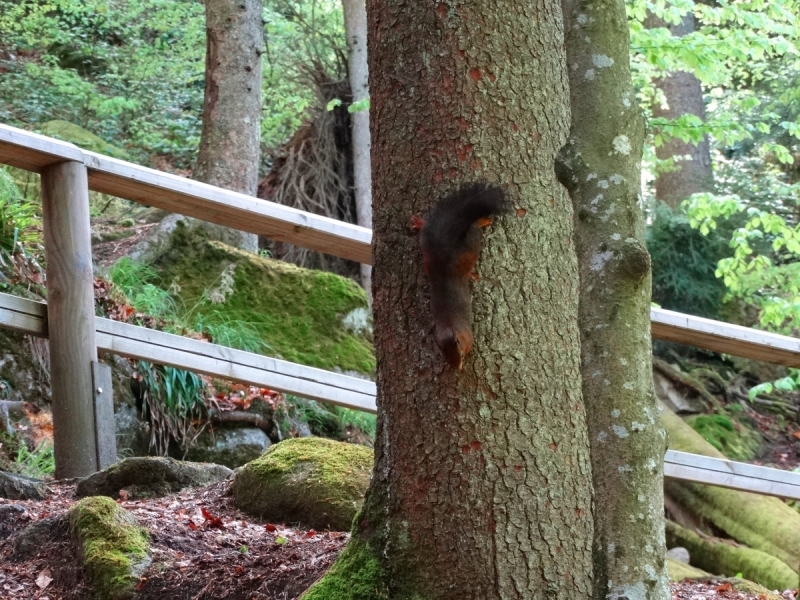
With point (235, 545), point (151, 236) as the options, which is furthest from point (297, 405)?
point (235, 545)

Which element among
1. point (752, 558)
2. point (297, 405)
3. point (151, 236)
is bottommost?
point (752, 558)

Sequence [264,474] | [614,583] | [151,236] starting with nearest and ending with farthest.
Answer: [614,583] → [264,474] → [151,236]

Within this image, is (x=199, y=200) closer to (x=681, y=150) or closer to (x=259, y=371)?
(x=259, y=371)

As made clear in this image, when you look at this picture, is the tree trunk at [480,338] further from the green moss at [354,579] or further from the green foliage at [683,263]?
the green foliage at [683,263]

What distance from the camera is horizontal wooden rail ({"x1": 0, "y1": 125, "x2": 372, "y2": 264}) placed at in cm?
348

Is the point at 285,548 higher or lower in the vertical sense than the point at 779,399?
higher

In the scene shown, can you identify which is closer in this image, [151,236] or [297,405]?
[297,405]

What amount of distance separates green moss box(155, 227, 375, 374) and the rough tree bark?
3.83 m

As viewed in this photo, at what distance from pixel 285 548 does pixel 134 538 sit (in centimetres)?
48

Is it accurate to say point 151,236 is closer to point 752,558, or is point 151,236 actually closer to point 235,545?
point 235,545

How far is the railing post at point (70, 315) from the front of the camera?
3.45 meters

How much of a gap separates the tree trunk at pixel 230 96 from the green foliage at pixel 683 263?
186 inches

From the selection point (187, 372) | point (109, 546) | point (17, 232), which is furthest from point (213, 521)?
point (17, 232)

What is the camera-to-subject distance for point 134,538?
265cm
